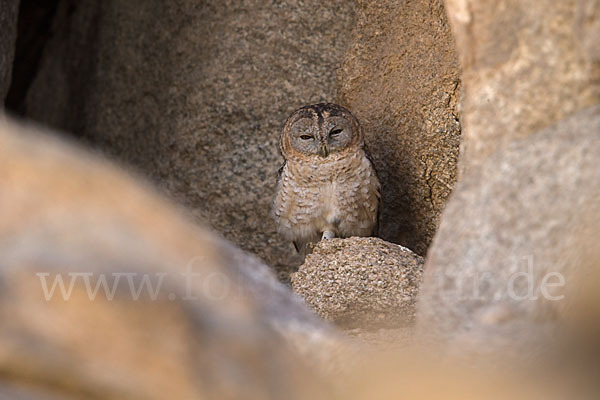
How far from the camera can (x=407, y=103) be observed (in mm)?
4980

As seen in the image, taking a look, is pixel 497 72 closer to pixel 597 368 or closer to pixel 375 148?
pixel 597 368

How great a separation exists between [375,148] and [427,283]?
3225 mm

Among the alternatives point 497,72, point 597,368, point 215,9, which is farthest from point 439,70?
point 597,368

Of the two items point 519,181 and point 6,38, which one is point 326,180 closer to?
point 6,38

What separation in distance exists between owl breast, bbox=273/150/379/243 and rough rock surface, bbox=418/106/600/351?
2.88 m

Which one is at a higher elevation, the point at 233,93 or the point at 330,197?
the point at 233,93

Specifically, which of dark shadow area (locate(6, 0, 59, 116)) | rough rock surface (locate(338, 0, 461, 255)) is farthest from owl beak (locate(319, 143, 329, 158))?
dark shadow area (locate(6, 0, 59, 116))

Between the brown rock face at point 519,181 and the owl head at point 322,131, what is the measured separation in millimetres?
2697

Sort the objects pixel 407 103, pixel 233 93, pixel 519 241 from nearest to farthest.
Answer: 1. pixel 519 241
2. pixel 407 103
3. pixel 233 93

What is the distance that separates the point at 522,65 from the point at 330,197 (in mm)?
2923

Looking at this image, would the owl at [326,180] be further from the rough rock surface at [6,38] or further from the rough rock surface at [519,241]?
the rough rock surface at [519,241]

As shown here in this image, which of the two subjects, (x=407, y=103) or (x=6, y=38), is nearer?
(x=6, y=38)

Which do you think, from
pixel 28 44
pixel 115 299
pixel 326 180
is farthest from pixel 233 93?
pixel 115 299

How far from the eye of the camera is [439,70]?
15.8ft
